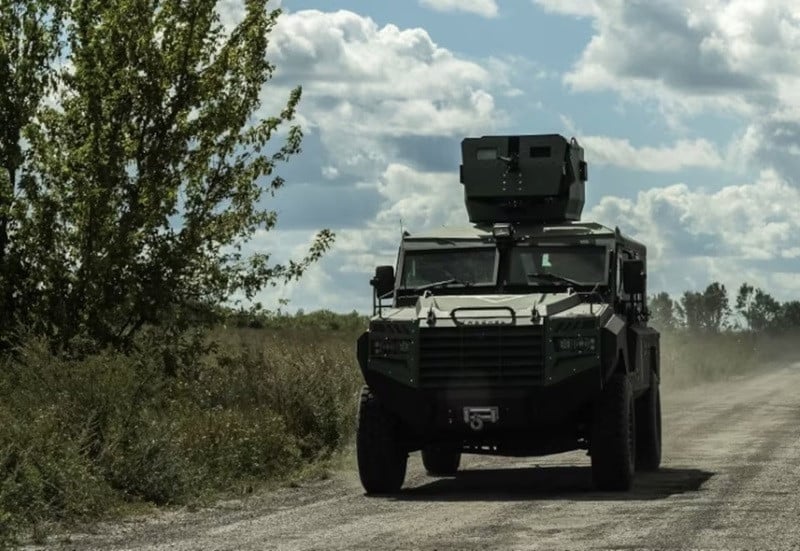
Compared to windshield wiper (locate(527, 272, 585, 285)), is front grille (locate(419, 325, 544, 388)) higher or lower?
lower

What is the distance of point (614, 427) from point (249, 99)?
9.05 m

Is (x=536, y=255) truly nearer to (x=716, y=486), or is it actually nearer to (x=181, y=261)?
(x=716, y=486)

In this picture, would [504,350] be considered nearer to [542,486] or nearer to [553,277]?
[553,277]

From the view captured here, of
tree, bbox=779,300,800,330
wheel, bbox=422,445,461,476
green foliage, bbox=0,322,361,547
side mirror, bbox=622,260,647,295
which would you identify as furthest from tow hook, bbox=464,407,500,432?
tree, bbox=779,300,800,330

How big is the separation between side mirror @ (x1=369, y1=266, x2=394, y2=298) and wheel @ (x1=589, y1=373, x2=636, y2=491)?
266 cm

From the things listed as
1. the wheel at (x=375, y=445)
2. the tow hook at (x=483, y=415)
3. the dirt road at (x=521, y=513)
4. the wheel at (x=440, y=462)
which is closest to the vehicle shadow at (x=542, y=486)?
the dirt road at (x=521, y=513)

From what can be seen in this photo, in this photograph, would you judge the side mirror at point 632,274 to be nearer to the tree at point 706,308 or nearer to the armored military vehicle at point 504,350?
the armored military vehicle at point 504,350

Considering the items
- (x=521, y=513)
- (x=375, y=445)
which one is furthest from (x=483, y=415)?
(x=521, y=513)

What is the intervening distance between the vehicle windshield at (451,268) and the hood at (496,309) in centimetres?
47

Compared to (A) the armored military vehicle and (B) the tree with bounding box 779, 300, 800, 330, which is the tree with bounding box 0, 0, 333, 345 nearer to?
(A) the armored military vehicle

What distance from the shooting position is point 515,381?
14.9 metres

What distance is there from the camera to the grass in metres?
13.9

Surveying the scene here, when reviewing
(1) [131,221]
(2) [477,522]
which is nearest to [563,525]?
(2) [477,522]

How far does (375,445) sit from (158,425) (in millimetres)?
2240
